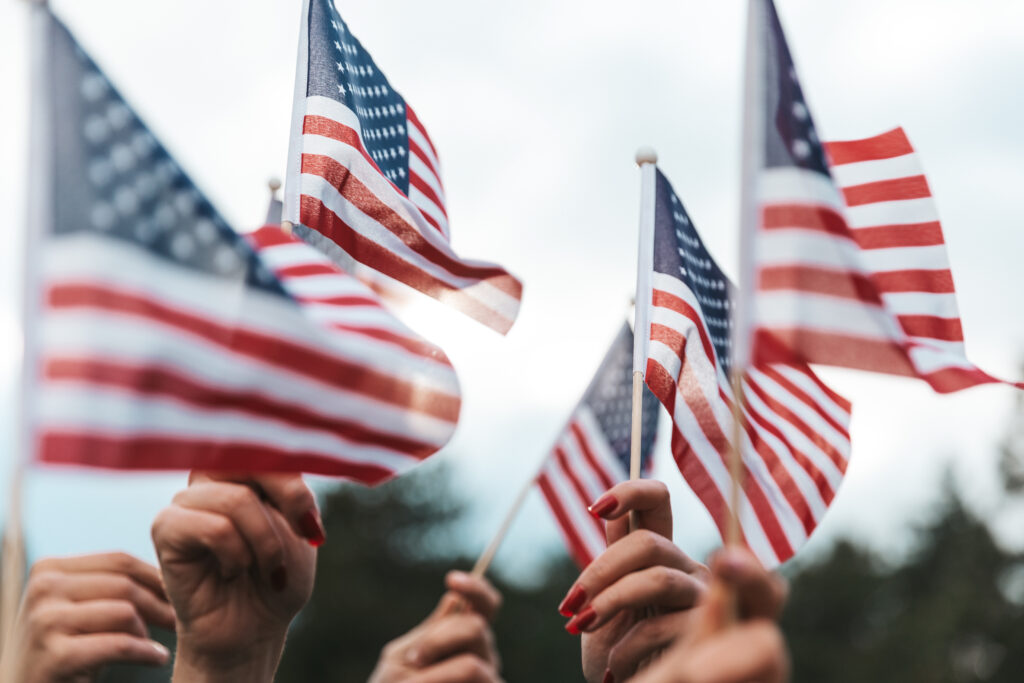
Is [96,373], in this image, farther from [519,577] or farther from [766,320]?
[519,577]

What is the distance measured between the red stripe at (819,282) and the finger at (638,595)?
93 cm

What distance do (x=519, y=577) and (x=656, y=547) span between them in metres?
40.4

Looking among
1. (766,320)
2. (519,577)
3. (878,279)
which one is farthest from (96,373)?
(519,577)

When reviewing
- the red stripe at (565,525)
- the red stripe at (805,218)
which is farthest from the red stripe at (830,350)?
the red stripe at (565,525)

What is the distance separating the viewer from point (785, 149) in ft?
9.30

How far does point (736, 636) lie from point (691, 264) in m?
2.87

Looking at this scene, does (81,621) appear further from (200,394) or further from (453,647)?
(453,647)

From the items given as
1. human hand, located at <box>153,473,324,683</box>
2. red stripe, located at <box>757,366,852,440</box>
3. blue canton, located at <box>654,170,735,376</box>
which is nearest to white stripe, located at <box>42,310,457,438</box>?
human hand, located at <box>153,473,324,683</box>

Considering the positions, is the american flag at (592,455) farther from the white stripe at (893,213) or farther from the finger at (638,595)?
the finger at (638,595)

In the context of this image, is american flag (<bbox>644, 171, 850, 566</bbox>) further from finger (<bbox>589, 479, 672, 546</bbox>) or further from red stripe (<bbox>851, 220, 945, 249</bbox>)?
finger (<bbox>589, 479, 672, 546</bbox>)

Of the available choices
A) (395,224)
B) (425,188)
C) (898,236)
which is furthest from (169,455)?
(898,236)

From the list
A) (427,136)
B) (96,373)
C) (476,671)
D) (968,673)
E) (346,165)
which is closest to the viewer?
(476,671)

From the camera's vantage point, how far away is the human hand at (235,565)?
9.25ft

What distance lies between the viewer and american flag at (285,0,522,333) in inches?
171
